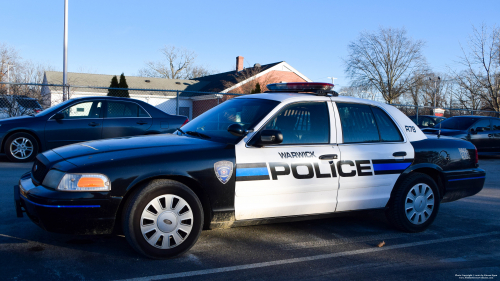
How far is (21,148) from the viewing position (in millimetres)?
9188

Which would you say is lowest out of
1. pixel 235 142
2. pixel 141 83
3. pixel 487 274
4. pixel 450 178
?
pixel 487 274

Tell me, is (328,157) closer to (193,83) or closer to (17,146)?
(17,146)

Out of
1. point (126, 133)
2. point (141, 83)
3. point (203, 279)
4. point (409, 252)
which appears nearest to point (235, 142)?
point (203, 279)

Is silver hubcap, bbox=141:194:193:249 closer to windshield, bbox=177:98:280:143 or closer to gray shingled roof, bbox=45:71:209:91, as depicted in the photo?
windshield, bbox=177:98:280:143

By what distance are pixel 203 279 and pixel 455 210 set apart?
4.48 meters

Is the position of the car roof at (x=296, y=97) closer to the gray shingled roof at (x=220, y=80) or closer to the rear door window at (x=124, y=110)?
the rear door window at (x=124, y=110)

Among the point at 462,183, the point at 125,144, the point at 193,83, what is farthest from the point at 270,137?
the point at 193,83

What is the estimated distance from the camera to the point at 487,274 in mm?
3650

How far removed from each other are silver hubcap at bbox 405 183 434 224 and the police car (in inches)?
0.5

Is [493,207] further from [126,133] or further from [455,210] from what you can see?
[126,133]

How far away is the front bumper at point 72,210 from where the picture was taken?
3.40 metres

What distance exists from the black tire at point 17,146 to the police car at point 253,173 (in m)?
5.75

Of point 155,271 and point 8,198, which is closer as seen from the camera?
point 155,271

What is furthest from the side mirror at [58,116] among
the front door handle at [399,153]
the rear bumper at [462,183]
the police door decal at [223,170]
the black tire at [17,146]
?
the rear bumper at [462,183]
